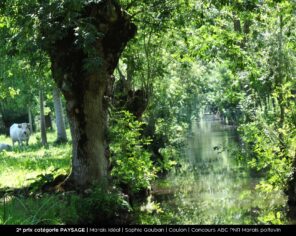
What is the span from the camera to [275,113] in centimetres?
1680

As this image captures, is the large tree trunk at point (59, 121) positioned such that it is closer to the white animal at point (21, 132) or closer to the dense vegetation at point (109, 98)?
the white animal at point (21, 132)

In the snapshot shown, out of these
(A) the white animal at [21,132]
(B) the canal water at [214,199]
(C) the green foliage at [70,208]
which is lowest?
(B) the canal water at [214,199]

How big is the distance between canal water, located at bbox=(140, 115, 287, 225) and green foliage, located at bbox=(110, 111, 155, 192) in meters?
1.20

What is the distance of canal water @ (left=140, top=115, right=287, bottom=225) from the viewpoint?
14.5 m

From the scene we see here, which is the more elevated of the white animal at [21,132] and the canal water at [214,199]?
the white animal at [21,132]

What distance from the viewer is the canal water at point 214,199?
14.5 meters

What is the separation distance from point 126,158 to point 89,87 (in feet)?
10.2

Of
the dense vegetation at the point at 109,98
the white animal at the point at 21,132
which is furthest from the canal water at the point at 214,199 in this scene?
the white animal at the point at 21,132

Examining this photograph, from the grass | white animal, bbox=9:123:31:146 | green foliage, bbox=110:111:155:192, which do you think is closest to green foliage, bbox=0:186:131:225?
the grass

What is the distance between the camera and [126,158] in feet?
48.2

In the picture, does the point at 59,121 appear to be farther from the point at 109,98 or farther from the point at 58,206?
the point at 58,206

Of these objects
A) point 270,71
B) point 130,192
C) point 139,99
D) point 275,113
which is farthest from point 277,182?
point 139,99

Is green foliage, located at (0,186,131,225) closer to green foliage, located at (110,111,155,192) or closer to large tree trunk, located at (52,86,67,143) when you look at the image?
green foliage, located at (110,111,155,192)

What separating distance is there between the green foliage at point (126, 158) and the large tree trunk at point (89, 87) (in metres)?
0.96
